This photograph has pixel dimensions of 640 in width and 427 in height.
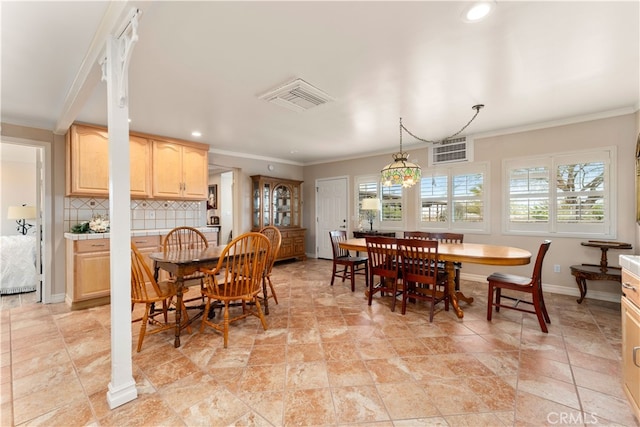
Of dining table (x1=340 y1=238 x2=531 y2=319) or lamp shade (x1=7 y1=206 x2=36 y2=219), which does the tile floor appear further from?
lamp shade (x1=7 y1=206 x2=36 y2=219)

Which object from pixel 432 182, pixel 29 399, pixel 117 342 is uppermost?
pixel 432 182

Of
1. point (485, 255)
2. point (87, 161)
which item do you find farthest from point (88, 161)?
point (485, 255)

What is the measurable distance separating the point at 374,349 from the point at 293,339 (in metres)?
0.72

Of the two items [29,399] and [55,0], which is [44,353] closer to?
[29,399]

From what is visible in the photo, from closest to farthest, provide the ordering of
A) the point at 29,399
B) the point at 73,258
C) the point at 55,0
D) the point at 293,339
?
the point at 55,0
the point at 29,399
the point at 293,339
the point at 73,258

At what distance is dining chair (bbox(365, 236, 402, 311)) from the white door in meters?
2.82

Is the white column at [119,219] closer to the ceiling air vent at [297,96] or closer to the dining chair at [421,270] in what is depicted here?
the ceiling air vent at [297,96]

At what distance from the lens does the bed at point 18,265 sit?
12.8ft

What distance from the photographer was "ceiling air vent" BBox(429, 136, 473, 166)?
4500mm

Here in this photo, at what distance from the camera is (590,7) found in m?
1.67

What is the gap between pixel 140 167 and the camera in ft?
13.1

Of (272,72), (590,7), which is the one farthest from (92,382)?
(590,7)

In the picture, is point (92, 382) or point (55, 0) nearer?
point (55, 0)

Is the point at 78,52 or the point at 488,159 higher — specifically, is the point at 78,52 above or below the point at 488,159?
above
